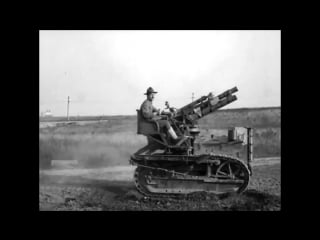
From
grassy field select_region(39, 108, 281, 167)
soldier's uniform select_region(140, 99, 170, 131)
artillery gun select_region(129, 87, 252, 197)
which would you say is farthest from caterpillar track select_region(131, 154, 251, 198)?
grassy field select_region(39, 108, 281, 167)

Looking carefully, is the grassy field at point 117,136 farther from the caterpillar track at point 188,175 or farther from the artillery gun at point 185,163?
the caterpillar track at point 188,175

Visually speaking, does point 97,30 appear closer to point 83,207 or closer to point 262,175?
point 83,207

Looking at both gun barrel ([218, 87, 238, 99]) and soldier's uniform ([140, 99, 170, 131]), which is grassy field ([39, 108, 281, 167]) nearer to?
gun barrel ([218, 87, 238, 99])

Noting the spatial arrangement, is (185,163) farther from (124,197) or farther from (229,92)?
(229,92)

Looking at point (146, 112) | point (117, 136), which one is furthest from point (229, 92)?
point (117, 136)

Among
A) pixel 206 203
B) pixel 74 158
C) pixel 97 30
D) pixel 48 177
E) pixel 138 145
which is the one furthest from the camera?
pixel 138 145

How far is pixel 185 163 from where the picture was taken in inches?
443

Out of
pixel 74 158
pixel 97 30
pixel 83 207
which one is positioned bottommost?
pixel 83 207

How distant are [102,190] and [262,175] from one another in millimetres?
5985

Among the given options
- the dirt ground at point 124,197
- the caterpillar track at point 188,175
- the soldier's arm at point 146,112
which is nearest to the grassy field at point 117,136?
the dirt ground at point 124,197

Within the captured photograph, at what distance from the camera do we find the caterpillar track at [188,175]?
10922 mm

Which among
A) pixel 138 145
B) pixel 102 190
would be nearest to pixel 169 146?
pixel 102 190

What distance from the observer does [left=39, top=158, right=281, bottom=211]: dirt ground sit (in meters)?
10.6

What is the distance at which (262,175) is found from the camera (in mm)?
13711
